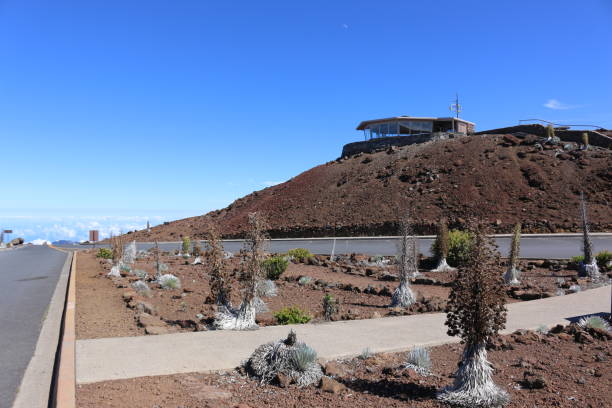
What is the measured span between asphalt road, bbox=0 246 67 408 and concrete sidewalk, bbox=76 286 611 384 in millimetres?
734

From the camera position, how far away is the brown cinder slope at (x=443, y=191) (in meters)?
34.8

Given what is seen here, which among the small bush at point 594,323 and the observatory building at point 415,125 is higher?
the observatory building at point 415,125

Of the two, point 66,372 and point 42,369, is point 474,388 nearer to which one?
point 66,372

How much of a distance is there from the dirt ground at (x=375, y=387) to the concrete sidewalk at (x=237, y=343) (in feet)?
0.95

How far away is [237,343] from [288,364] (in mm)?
1501

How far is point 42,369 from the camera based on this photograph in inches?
242

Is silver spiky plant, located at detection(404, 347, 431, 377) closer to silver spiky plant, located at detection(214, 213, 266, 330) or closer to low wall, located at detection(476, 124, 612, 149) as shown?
silver spiky plant, located at detection(214, 213, 266, 330)

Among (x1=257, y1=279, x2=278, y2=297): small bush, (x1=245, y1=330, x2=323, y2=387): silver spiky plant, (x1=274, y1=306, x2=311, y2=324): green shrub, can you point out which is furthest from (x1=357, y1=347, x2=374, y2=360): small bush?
(x1=257, y1=279, x2=278, y2=297): small bush

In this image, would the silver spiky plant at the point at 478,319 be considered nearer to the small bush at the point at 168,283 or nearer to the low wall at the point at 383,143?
the small bush at the point at 168,283

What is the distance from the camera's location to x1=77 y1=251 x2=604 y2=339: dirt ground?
8.38 metres

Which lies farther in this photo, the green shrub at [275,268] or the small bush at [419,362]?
the green shrub at [275,268]

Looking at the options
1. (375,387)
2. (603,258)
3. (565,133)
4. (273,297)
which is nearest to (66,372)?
(375,387)

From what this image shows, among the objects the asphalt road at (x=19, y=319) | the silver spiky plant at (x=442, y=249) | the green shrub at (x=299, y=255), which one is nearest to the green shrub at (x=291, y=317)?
the asphalt road at (x=19, y=319)

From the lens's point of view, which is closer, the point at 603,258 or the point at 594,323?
the point at 594,323
